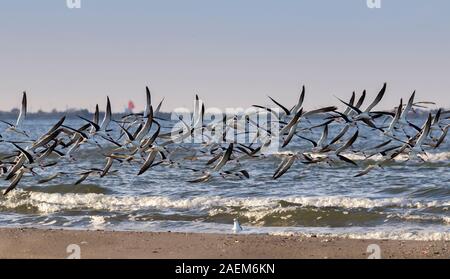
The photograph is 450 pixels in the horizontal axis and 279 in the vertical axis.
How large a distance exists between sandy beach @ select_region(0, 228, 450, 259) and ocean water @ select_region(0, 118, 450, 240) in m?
1.04

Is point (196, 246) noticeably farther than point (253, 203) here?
No

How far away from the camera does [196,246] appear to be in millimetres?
11711

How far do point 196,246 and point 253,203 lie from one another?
5.18 m

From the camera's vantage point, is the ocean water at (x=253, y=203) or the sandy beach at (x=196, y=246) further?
the ocean water at (x=253, y=203)

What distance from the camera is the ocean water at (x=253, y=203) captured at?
14.1 m

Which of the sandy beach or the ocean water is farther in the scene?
the ocean water

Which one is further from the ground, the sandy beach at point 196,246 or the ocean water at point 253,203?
the sandy beach at point 196,246

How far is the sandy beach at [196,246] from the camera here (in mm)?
11000

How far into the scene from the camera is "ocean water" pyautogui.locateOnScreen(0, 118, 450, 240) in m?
14.1

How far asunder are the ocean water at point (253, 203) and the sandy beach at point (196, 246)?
104 cm

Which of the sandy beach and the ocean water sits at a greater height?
the sandy beach

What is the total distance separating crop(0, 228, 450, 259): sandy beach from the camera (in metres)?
11.0
